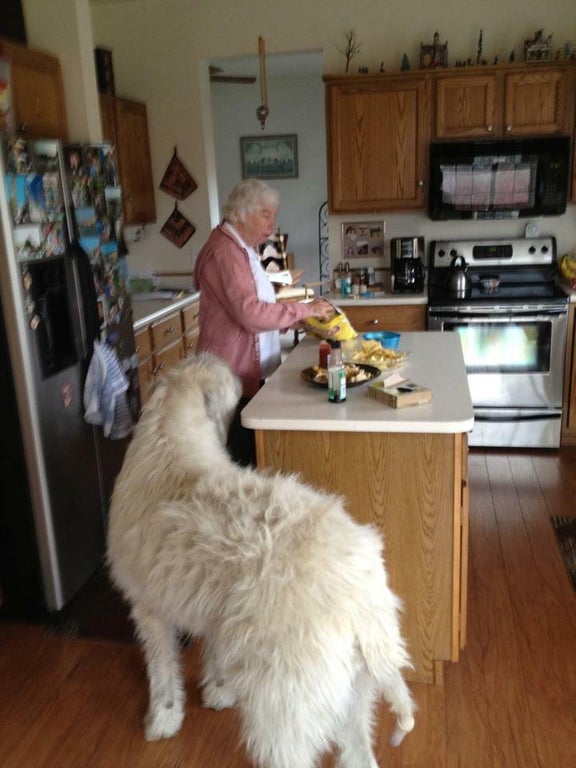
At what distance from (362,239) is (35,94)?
227 cm

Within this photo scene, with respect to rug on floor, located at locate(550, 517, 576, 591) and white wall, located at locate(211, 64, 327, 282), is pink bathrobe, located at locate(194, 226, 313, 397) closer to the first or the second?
rug on floor, located at locate(550, 517, 576, 591)

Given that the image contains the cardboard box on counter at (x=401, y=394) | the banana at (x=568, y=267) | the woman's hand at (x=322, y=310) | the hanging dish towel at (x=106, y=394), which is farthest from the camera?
the banana at (x=568, y=267)

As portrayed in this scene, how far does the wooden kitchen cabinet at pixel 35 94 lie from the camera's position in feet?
8.00

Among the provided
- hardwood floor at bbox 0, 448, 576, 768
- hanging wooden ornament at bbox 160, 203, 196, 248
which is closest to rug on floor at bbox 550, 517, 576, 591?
hardwood floor at bbox 0, 448, 576, 768

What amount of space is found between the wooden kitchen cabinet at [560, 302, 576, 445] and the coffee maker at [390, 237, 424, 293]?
34.6 inches

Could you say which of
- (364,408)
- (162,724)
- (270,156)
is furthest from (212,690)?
(270,156)

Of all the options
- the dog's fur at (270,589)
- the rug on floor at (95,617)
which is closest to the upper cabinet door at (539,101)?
the dog's fur at (270,589)

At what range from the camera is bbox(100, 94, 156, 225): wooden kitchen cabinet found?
391cm

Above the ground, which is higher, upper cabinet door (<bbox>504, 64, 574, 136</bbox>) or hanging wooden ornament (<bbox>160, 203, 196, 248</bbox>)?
upper cabinet door (<bbox>504, 64, 574, 136</bbox>)

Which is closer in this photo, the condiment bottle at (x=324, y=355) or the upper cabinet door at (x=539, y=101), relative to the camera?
the condiment bottle at (x=324, y=355)

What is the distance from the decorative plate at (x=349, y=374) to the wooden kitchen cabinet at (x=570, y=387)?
1.93m

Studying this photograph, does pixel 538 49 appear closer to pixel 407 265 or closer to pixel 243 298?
pixel 407 265

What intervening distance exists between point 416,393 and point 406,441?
0.14 metres

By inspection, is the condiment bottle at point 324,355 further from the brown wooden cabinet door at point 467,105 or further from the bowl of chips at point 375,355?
the brown wooden cabinet door at point 467,105
